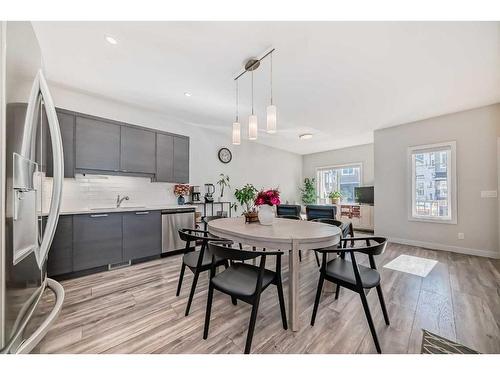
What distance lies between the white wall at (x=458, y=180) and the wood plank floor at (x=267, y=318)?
1.19 meters

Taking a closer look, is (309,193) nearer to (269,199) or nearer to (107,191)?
(269,199)

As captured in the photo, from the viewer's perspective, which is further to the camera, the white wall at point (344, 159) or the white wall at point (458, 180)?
the white wall at point (344, 159)

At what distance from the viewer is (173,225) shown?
3457 mm

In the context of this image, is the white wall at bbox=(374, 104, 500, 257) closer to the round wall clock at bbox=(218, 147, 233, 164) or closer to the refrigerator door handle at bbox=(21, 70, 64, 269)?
the round wall clock at bbox=(218, 147, 233, 164)

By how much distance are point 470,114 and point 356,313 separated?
162 inches

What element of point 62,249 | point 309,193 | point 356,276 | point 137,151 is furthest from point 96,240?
point 309,193

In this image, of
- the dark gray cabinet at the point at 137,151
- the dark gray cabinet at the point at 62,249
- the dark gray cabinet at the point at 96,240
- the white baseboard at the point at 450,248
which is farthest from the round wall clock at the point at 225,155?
the white baseboard at the point at 450,248

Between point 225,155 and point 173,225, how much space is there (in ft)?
7.35

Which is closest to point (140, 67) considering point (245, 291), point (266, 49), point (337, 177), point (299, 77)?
point (266, 49)

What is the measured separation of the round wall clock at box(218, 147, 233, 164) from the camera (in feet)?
16.1

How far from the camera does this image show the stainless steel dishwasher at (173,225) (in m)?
3.35

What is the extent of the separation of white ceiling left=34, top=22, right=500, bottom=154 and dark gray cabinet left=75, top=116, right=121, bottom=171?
51 centimetres

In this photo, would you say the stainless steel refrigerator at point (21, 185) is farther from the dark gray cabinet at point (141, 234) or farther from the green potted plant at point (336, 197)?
the green potted plant at point (336, 197)

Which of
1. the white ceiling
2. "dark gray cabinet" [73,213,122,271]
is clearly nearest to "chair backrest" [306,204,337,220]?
the white ceiling
